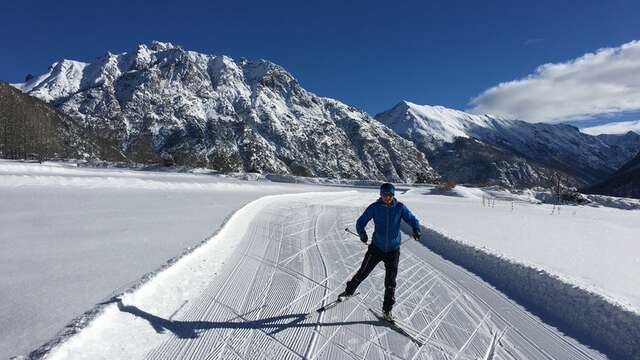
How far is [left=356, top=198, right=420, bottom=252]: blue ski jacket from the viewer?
800cm

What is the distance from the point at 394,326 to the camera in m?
7.59

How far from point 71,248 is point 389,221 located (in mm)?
7864

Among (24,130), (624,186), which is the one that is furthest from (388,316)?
(624,186)

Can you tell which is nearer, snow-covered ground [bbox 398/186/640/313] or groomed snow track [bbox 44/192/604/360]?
groomed snow track [bbox 44/192/604/360]

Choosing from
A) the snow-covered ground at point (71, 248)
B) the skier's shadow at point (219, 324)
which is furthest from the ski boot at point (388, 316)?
the snow-covered ground at point (71, 248)

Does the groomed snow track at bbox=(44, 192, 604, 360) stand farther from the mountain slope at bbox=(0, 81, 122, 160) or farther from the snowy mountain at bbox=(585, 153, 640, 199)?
the snowy mountain at bbox=(585, 153, 640, 199)

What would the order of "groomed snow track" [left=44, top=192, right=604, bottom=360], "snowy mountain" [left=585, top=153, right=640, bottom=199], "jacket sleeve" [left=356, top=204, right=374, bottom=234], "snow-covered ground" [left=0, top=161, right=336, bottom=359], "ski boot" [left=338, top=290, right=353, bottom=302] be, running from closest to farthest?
"groomed snow track" [left=44, top=192, right=604, bottom=360] < "snow-covered ground" [left=0, top=161, right=336, bottom=359] < "jacket sleeve" [left=356, top=204, right=374, bottom=234] < "ski boot" [left=338, top=290, right=353, bottom=302] < "snowy mountain" [left=585, top=153, right=640, bottom=199]

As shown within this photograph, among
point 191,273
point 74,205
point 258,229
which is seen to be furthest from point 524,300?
point 74,205

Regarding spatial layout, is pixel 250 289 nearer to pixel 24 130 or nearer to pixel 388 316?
pixel 388 316

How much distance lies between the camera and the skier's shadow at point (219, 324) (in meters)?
7.11

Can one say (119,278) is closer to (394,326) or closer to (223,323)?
(223,323)

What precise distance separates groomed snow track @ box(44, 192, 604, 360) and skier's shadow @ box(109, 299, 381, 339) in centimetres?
1

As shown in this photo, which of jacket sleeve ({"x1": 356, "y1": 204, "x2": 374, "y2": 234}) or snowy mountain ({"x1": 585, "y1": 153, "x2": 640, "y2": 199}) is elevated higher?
jacket sleeve ({"x1": 356, "y1": 204, "x2": 374, "y2": 234})

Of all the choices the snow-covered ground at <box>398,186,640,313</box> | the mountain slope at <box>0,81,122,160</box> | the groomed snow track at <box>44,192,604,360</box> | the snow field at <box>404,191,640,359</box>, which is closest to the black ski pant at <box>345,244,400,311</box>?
the groomed snow track at <box>44,192,604,360</box>
